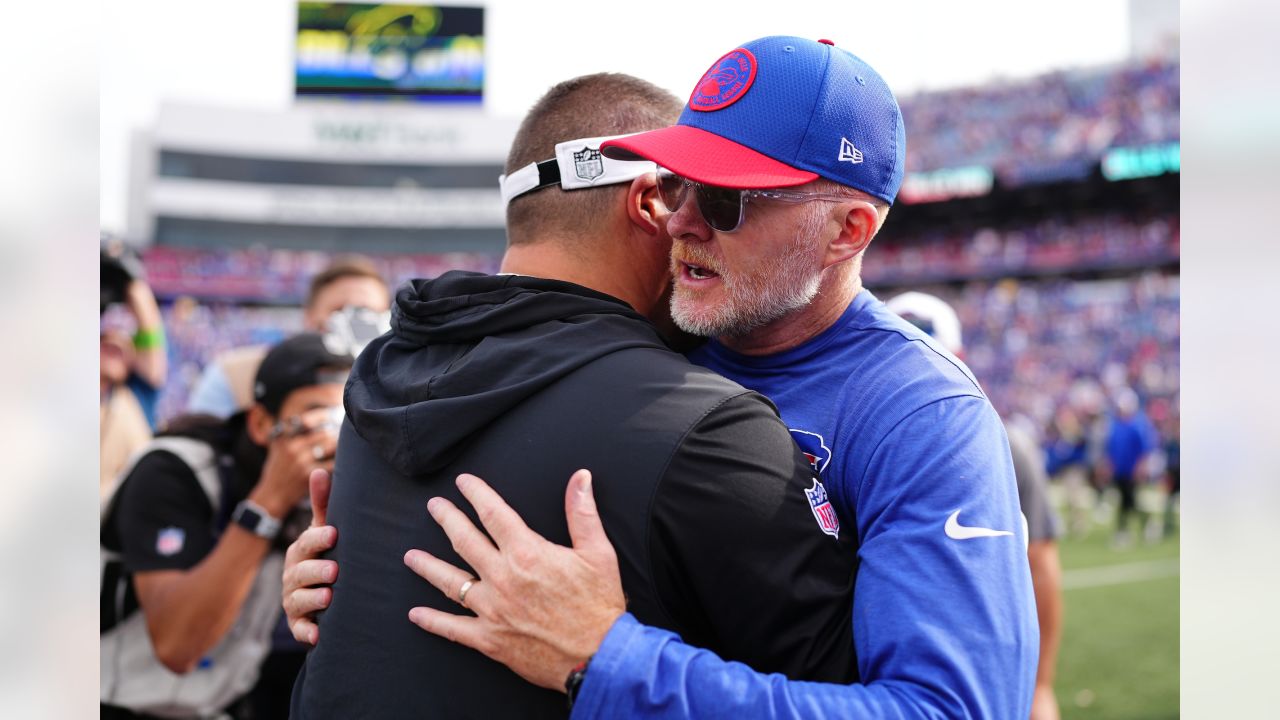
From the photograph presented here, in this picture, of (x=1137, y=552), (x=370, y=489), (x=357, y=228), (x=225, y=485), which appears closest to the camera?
(x=370, y=489)

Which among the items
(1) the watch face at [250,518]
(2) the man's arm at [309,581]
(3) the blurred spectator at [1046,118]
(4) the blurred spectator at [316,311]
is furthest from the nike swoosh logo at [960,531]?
(3) the blurred spectator at [1046,118]

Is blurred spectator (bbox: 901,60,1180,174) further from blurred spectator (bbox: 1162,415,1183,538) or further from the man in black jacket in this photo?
the man in black jacket

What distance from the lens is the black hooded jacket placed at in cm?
143

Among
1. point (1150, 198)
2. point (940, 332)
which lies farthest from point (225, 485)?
point (1150, 198)

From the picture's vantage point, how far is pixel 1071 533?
55.4ft

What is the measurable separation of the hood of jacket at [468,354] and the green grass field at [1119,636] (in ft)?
22.2

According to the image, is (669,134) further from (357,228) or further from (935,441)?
(357,228)

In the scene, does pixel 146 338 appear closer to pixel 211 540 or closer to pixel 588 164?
pixel 211 540

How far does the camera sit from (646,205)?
1.98 m

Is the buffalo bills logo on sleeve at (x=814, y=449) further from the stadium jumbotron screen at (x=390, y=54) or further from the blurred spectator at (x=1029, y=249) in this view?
the stadium jumbotron screen at (x=390, y=54)

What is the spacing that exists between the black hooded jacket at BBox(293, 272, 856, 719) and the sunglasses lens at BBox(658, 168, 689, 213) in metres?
0.39

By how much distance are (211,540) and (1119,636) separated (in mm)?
8890

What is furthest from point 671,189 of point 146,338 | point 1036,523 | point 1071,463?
point 1071,463

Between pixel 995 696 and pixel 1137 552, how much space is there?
14.8m
